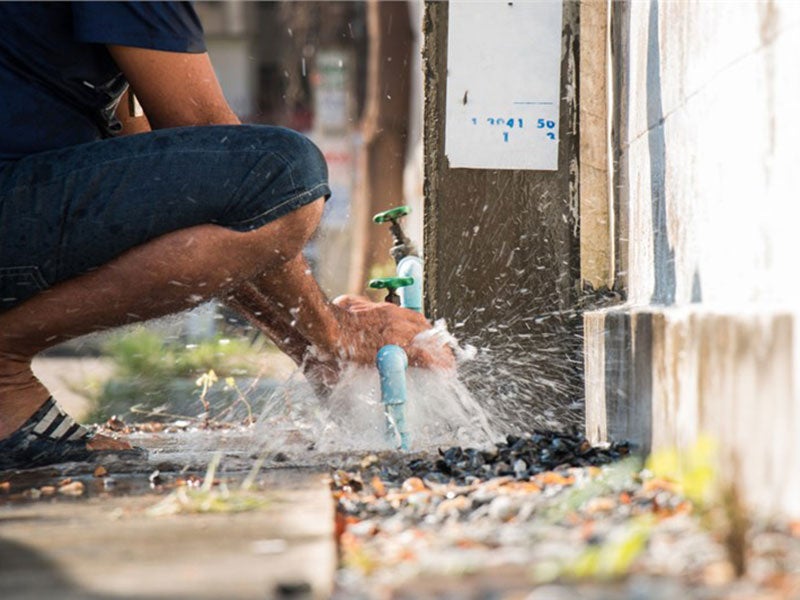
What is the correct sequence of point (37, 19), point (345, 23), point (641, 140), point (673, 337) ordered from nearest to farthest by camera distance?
1. point (673, 337)
2. point (37, 19)
3. point (641, 140)
4. point (345, 23)

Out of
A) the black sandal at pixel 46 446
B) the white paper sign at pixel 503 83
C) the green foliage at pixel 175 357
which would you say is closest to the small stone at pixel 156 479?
A: the black sandal at pixel 46 446

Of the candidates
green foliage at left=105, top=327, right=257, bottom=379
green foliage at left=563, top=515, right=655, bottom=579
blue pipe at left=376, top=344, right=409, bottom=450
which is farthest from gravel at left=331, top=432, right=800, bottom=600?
green foliage at left=105, top=327, right=257, bottom=379

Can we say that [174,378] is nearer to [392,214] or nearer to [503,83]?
[392,214]

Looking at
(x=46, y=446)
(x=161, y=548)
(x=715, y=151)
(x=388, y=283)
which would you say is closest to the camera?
(x=161, y=548)

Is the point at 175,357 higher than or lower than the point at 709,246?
lower

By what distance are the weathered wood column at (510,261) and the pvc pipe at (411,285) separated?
3.1 inches

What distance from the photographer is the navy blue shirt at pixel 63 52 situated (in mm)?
3604

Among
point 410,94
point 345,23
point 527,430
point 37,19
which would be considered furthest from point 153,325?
point 345,23

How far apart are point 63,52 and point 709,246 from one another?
1.93 metres

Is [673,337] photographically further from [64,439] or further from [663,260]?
[64,439]

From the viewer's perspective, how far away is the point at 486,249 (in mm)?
4652

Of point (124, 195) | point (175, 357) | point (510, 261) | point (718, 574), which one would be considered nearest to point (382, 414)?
point (510, 261)

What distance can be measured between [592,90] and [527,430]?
4.13 feet

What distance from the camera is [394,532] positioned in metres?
2.47
